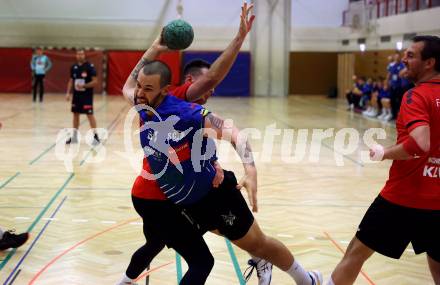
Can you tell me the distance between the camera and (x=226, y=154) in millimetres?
12328

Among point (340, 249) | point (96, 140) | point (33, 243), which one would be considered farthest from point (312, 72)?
point (33, 243)

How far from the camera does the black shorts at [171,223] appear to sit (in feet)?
12.3

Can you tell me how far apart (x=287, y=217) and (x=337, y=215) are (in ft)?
2.21

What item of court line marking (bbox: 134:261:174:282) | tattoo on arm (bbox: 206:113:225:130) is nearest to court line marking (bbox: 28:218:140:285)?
court line marking (bbox: 134:261:174:282)

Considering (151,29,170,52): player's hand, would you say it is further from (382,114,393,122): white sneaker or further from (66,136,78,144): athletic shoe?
(382,114,393,122): white sneaker

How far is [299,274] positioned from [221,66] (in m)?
1.68

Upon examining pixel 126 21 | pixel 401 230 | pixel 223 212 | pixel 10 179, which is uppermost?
pixel 126 21

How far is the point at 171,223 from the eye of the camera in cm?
379

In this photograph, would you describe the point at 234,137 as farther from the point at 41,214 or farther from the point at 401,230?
the point at 41,214

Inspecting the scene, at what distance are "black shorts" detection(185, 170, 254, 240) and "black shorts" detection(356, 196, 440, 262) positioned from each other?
831 millimetres

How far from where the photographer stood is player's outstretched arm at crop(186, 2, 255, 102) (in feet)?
12.4

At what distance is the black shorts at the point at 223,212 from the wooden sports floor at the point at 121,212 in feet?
4.94

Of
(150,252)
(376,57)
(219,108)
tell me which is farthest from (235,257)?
(376,57)

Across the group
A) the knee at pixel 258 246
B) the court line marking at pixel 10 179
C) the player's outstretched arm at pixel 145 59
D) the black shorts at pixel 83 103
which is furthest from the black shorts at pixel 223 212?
the black shorts at pixel 83 103
